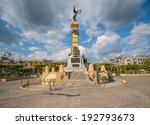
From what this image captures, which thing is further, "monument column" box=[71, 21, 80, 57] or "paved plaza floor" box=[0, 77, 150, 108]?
"monument column" box=[71, 21, 80, 57]

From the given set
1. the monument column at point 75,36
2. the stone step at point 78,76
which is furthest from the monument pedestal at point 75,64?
the stone step at point 78,76

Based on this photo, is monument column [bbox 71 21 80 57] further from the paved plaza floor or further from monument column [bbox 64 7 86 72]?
the paved plaza floor

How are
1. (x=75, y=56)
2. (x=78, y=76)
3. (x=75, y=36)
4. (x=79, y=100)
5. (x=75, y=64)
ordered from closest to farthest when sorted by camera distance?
(x=79, y=100), (x=78, y=76), (x=75, y=64), (x=75, y=56), (x=75, y=36)

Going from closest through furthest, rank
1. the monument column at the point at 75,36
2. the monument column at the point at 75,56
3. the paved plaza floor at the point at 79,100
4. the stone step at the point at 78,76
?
the paved plaza floor at the point at 79,100
the stone step at the point at 78,76
the monument column at the point at 75,56
the monument column at the point at 75,36

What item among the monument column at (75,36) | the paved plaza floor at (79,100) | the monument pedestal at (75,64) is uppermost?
the monument column at (75,36)

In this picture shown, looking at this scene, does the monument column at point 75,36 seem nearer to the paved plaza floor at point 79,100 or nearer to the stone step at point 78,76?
the stone step at point 78,76

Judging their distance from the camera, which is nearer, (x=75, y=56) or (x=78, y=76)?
(x=78, y=76)

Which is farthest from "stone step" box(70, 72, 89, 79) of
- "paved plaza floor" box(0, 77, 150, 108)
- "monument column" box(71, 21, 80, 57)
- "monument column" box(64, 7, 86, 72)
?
"monument column" box(71, 21, 80, 57)

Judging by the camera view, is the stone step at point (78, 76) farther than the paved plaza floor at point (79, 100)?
Yes

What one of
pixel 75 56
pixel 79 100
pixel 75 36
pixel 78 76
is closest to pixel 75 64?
pixel 75 56

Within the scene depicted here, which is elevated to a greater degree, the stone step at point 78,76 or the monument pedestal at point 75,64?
the monument pedestal at point 75,64

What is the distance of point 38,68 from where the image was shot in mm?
79188

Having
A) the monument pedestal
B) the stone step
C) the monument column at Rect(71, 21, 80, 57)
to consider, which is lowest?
the stone step

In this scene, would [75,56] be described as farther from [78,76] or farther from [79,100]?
[79,100]
